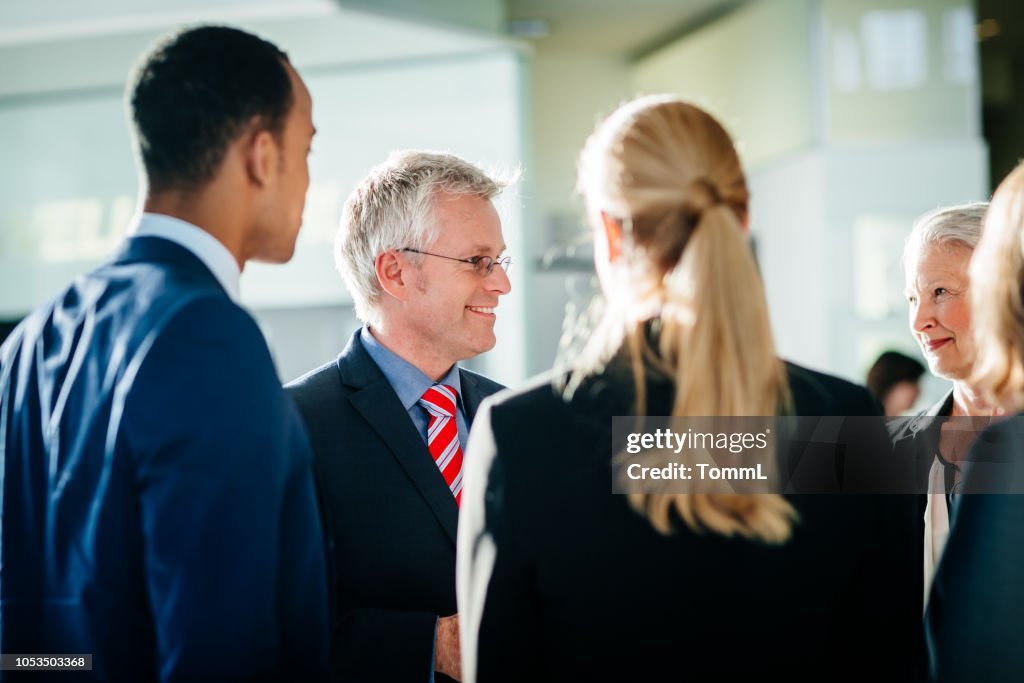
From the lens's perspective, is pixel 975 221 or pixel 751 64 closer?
pixel 975 221

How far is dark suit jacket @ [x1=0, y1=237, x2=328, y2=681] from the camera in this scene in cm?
115

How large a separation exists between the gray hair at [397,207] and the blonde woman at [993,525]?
105 cm

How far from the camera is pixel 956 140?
6.61 m

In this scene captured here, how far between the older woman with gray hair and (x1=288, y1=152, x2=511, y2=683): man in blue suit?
32.5 inches

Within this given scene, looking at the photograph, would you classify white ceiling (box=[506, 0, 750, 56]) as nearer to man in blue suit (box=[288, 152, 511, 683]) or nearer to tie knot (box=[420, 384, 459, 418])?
man in blue suit (box=[288, 152, 511, 683])

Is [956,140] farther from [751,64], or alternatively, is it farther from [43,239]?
[43,239]

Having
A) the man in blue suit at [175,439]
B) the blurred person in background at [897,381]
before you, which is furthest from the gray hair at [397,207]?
the blurred person in background at [897,381]

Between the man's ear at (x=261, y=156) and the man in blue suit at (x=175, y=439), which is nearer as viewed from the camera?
the man in blue suit at (x=175, y=439)

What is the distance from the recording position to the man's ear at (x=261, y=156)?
1337 mm

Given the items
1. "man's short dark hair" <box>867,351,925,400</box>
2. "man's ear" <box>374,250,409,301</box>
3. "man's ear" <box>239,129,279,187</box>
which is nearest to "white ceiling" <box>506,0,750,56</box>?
"man's short dark hair" <box>867,351,925,400</box>

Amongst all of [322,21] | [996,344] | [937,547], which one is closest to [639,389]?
[996,344]

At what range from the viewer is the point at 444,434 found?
190 centimetres

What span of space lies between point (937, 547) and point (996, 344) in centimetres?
75

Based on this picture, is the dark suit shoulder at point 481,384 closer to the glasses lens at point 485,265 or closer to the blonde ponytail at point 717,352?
the glasses lens at point 485,265
